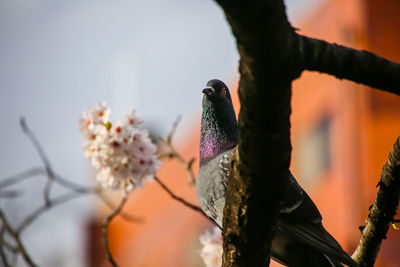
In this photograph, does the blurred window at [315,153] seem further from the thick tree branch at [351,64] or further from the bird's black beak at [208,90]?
the thick tree branch at [351,64]

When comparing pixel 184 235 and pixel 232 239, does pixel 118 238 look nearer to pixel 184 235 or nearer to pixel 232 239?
pixel 184 235

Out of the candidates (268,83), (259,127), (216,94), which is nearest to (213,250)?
(216,94)

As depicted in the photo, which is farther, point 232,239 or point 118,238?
point 118,238

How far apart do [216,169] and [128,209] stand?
22.4 m

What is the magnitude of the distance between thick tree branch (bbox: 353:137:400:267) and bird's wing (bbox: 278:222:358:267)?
0.43 feet

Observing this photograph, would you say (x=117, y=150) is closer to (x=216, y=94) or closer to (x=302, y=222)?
(x=216, y=94)

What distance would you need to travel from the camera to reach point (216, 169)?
3607 mm

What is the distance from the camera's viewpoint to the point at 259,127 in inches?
76.0

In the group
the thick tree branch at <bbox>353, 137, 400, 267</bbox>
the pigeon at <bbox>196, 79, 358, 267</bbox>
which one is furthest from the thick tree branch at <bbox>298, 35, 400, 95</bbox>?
the pigeon at <bbox>196, 79, 358, 267</bbox>

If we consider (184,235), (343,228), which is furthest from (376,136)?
(184,235)

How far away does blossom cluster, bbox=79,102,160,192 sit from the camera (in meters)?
3.70

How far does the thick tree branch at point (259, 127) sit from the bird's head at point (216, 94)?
169cm

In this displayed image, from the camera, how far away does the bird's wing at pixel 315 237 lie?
306cm

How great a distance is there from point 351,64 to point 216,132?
81.0 inches
